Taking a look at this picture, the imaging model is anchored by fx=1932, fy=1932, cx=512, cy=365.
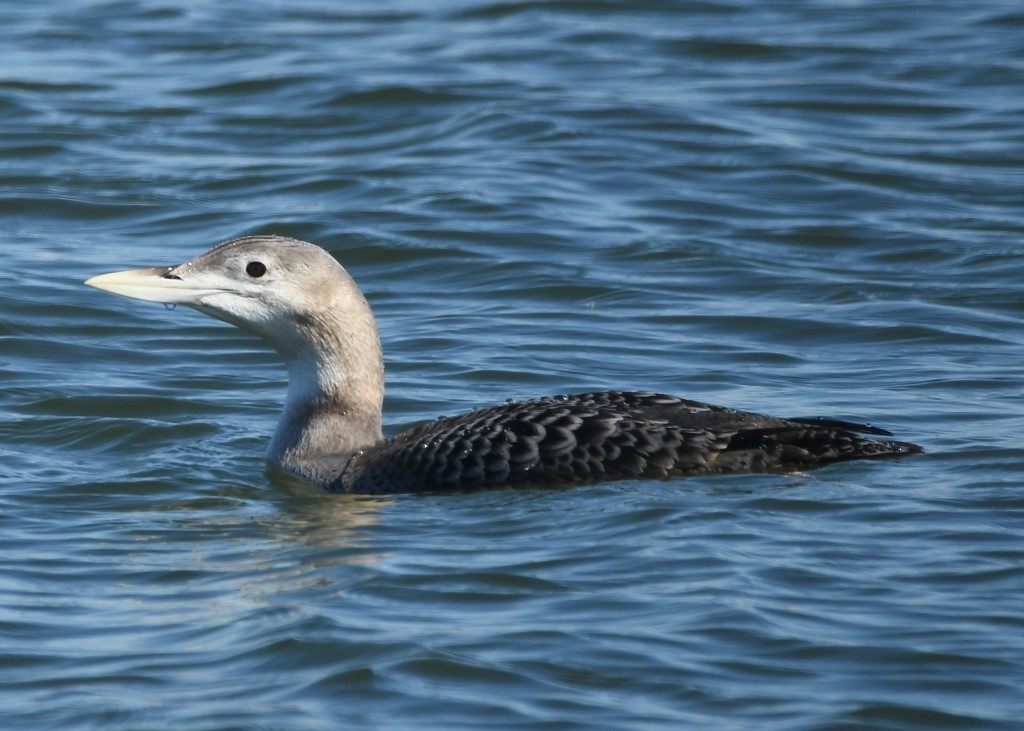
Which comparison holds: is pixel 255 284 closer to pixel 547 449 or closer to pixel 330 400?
pixel 330 400

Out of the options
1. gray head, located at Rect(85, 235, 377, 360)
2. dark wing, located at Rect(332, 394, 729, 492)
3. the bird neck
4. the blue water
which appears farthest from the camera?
the bird neck

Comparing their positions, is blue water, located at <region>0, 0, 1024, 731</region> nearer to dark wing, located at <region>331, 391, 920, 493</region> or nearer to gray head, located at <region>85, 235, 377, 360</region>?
dark wing, located at <region>331, 391, 920, 493</region>

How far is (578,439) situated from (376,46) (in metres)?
9.58

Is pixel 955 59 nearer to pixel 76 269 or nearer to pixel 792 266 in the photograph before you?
pixel 792 266

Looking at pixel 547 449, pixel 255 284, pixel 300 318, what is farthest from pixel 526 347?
pixel 547 449

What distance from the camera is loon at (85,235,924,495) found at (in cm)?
663

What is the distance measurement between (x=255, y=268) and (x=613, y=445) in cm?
152

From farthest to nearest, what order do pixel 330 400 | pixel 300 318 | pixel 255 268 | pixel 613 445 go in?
pixel 330 400 → pixel 300 318 → pixel 255 268 → pixel 613 445

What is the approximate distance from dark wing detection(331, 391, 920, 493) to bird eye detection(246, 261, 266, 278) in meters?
0.89

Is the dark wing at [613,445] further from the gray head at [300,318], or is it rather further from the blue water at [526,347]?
the gray head at [300,318]

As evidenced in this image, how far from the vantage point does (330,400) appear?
7.36m

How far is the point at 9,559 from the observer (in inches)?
242

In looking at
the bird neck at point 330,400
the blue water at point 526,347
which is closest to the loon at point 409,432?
the bird neck at point 330,400

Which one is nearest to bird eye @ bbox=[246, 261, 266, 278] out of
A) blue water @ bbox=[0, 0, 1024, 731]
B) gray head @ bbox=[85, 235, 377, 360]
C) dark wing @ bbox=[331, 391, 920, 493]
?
gray head @ bbox=[85, 235, 377, 360]
